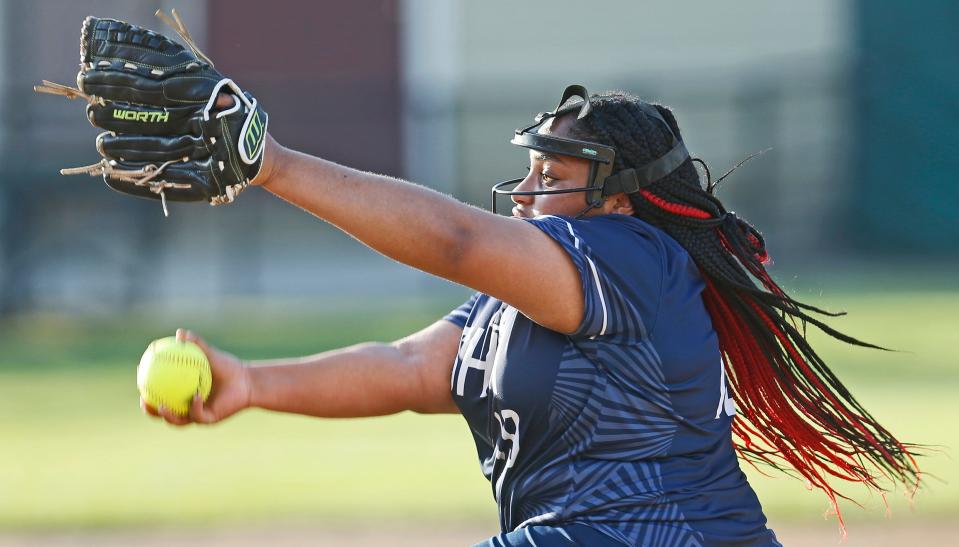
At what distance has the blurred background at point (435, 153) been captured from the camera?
13273 millimetres

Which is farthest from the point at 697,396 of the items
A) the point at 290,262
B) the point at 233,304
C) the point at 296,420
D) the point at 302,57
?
the point at 302,57

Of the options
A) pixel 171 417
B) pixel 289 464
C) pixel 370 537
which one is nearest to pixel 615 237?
pixel 171 417

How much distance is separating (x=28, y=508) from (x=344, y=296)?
30.5ft

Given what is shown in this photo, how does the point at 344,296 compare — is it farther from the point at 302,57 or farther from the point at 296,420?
the point at 296,420

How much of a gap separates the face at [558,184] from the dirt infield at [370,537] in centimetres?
288

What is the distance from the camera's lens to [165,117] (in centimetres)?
276

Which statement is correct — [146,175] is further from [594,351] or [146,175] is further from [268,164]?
[594,351]

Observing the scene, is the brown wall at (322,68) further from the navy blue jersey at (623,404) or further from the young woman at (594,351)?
the navy blue jersey at (623,404)

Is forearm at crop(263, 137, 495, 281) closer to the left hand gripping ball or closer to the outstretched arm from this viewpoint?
the outstretched arm

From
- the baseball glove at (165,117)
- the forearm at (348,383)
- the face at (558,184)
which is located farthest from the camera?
the forearm at (348,383)

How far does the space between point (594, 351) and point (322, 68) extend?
15811 mm

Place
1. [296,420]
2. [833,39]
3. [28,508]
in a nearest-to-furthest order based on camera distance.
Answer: [28,508], [296,420], [833,39]

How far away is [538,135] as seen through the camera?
3271mm

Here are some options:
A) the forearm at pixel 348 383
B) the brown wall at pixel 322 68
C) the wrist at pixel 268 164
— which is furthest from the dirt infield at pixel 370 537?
the brown wall at pixel 322 68
